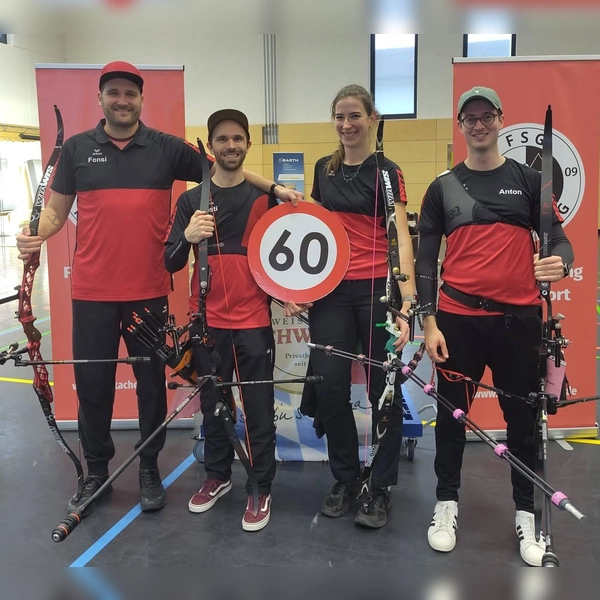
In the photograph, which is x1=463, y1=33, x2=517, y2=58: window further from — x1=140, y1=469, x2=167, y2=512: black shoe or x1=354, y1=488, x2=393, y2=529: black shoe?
x1=140, y1=469, x2=167, y2=512: black shoe

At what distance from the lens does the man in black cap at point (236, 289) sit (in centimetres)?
237

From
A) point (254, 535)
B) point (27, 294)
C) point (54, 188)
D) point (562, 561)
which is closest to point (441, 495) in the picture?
point (562, 561)

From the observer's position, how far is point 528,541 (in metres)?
2.23

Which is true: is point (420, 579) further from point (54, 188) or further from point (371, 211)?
point (54, 188)

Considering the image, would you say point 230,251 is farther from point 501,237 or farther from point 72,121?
point 72,121

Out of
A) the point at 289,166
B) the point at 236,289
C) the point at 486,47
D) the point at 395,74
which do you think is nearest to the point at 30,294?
the point at 236,289

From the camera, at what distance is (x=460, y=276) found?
2.22 metres

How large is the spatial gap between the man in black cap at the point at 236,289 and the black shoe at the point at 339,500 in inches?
10.6

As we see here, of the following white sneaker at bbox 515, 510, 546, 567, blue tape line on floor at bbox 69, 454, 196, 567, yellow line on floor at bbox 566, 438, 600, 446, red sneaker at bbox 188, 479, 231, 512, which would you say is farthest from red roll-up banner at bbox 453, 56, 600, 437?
blue tape line on floor at bbox 69, 454, 196, 567

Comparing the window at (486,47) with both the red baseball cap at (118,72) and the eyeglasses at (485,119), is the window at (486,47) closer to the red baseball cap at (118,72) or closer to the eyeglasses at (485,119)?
the eyeglasses at (485,119)

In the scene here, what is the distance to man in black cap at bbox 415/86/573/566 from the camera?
6.98 ft

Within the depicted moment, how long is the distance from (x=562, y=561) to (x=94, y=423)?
6.69ft

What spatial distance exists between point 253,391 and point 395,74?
12.8 metres

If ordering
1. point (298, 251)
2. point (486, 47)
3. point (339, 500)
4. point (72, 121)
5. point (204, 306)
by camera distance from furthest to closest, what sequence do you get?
point (486, 47), point (72, 121), point (339, 500), point (298, 251), point (204, 306)
